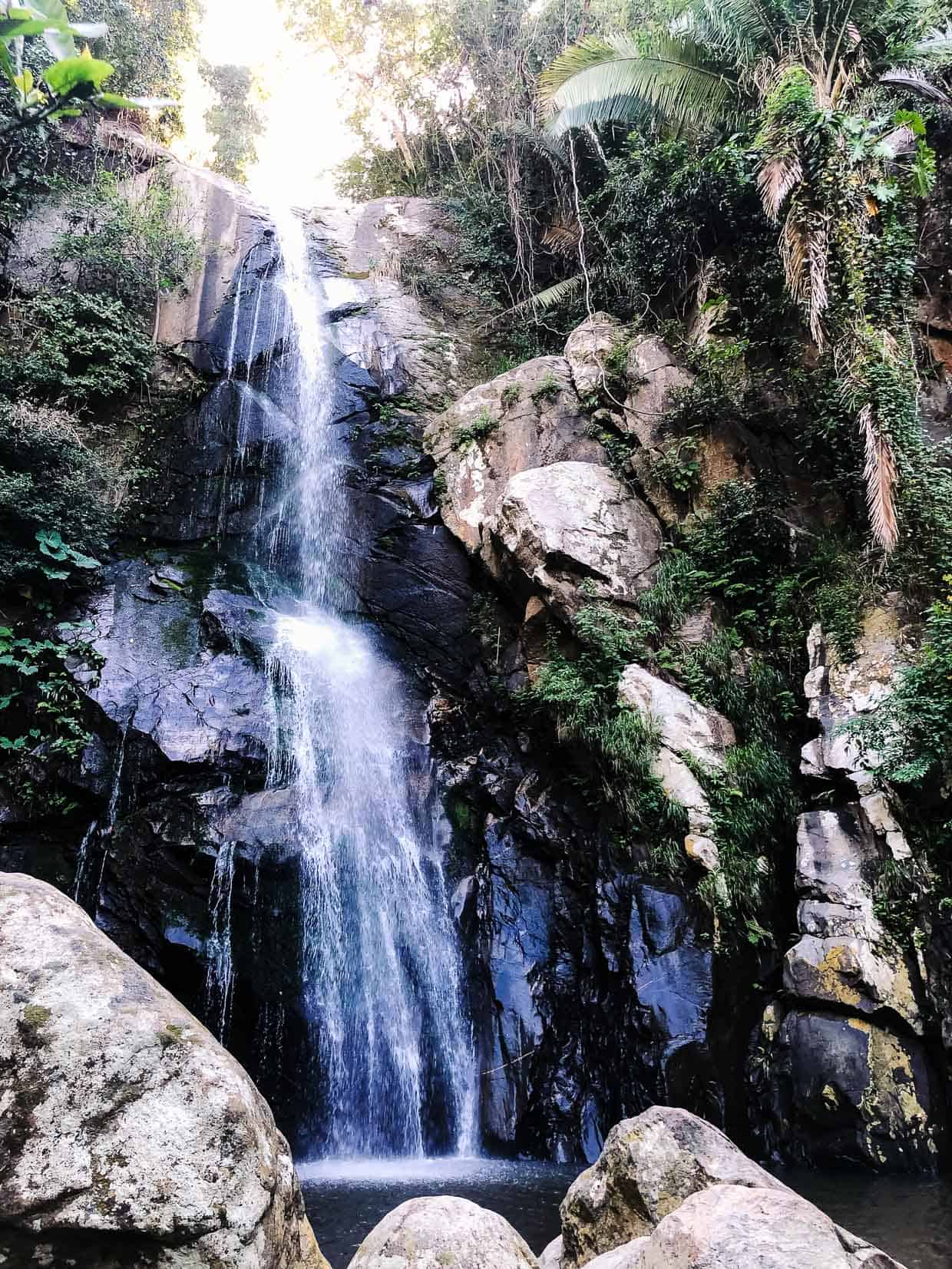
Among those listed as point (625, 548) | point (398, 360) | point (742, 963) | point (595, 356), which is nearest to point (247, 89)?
point (398, 360)

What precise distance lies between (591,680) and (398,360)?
803 cm

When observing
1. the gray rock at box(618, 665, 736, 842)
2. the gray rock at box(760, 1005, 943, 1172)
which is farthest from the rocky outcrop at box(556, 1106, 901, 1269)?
the gray rock at box(618, 665, 736, 842)

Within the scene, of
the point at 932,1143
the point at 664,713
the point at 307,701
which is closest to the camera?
the point at 932,1143

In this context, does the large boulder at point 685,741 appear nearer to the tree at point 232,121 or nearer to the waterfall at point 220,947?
the waterfall at point 220,947

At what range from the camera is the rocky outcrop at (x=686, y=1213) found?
6.97ft

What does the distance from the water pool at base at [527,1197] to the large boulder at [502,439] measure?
7543 millimetres

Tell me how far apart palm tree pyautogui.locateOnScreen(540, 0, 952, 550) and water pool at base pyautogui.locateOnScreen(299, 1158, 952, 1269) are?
Answer: 19.9 feet

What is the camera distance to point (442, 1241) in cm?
287

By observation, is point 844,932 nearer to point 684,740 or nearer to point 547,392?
point 684,740

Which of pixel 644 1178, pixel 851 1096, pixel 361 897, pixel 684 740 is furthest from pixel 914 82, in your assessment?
pixel 644 1178

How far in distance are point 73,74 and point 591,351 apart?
9.01 metres

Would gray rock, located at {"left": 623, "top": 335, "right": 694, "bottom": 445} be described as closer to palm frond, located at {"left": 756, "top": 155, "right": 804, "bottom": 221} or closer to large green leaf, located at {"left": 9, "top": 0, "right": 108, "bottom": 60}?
palm frond, located at {"left": 756, "top": 155, "right": 804, "bottom": 221}

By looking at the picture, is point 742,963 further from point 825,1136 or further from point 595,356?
point 595,356

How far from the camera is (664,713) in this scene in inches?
347
